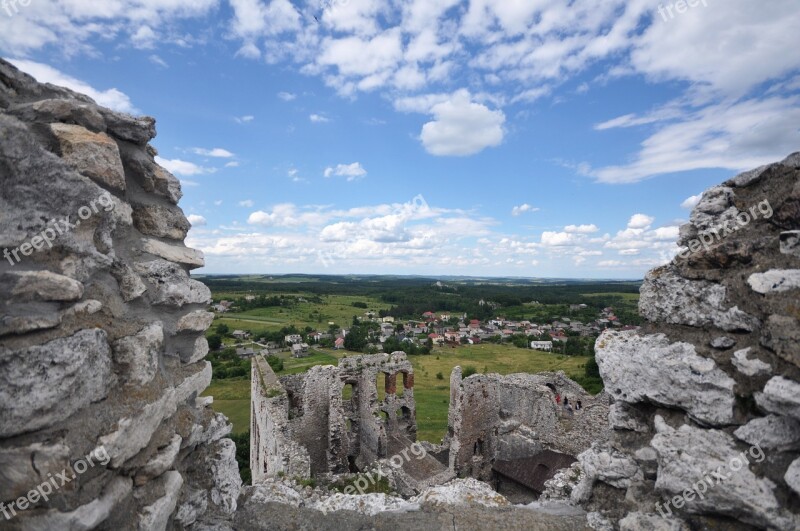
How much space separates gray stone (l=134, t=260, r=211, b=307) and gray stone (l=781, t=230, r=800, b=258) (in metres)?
4.23

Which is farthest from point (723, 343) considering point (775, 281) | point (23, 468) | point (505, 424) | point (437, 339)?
point (437, 339)

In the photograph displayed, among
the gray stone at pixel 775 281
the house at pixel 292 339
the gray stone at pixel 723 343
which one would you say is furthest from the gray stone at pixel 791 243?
the house at pixel 292 339

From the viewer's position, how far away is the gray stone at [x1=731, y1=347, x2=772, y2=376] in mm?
2641

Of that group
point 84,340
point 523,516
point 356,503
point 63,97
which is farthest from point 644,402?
point 63,97

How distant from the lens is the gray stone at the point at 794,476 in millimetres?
2336

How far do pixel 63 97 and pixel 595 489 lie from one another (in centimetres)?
505

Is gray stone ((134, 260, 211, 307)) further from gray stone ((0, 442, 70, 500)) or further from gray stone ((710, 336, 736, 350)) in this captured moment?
gray stone ((710, 336, 736, 350))

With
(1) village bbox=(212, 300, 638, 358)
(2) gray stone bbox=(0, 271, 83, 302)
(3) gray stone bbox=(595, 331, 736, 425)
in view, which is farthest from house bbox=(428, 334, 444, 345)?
(2) gray stone bbox=(0, 271, 83, 302)

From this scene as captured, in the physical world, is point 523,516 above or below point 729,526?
below

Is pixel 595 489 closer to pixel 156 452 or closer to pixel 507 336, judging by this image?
pixel 156 452

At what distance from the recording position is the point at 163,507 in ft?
8.64

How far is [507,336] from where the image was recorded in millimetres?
75875

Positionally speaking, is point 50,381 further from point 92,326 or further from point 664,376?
point 664,376

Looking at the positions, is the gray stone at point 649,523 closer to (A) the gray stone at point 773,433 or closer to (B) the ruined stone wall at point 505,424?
(A) the gray stone at point 773,433
